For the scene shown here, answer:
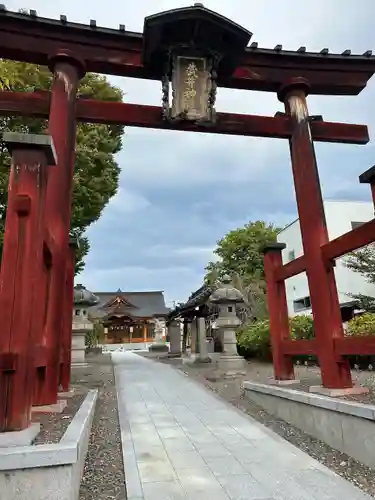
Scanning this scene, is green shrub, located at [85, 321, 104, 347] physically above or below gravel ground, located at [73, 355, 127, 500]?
above

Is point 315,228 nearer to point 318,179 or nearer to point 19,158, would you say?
point 318,179

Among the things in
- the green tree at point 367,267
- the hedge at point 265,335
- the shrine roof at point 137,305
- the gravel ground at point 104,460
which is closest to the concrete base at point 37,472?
the gravel ground at point 104,460

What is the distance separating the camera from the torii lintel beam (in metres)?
6.09

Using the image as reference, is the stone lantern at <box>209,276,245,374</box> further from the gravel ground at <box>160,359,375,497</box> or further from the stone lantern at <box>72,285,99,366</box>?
the stone lantern at <box>72,285,99,366</box>

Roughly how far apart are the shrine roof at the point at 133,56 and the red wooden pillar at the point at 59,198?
335 mm

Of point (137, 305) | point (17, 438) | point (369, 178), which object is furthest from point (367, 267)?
point (137, 305)

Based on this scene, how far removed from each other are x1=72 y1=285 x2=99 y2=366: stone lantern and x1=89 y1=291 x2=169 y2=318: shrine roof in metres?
26.5

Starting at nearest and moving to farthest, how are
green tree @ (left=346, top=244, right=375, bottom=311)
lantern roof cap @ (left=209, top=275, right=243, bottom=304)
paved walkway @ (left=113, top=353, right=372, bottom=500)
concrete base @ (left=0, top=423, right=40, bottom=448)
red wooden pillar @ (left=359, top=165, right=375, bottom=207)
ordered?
concrete base @ (left=0, top=423, right=40, bottom=448) → paved walkway @ (left=113, top=353, right=372, bottom=500) → red wooden pillar @ (left=359, top=165, right=375, bottom=207) → lantern roof cap @ (left=209, top=275, right=243, bottom=304) → green tree @ (left=346, top=244, right=375, bottom=311)

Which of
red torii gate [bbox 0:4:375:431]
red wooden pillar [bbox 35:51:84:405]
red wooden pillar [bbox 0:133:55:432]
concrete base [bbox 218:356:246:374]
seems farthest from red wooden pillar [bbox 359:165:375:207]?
concrete base [bbox 218:356:246:374]

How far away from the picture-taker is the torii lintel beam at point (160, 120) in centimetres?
609

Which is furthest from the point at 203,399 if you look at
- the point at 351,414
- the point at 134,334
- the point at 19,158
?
the point at 134,334

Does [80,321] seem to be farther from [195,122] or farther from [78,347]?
[195,122]

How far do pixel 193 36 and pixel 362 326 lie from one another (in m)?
10.3

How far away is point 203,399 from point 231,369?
3.51m
